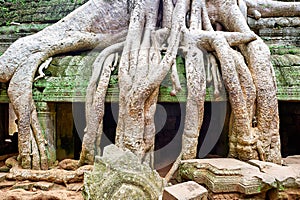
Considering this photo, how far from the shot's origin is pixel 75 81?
3.95 m

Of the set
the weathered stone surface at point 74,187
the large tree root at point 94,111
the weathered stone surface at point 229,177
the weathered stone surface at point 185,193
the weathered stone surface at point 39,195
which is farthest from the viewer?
the large tree root at point 94,111

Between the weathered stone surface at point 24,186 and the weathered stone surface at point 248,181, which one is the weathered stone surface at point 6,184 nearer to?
the weathered stone surface at point 24,186

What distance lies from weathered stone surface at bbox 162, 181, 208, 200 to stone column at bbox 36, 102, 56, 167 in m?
2.05

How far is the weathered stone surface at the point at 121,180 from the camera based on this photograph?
234 centimetres

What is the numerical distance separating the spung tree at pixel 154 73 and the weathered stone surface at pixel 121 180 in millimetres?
940

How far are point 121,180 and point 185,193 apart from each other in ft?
2.19

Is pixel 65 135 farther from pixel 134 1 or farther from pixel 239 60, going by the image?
pixel 239 60

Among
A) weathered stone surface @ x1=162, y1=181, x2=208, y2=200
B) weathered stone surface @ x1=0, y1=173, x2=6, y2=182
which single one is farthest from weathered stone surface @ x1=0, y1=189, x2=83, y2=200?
weathered stone surface @ x1=162, y1=181, x2=208, y2=200

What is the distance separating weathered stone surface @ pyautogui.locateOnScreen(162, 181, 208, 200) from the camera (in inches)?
101

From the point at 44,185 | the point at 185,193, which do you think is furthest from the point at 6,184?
the point at 185,193

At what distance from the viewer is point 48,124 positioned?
404 cm

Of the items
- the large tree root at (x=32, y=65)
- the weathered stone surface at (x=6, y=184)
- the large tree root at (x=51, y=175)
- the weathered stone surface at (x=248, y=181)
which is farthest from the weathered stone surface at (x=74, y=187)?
the weathered stone surface at (x=248, y=181)

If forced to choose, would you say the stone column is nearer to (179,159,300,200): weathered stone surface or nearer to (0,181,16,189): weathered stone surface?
(0,181,16,189): weathered stone surface

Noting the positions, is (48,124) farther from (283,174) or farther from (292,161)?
(292,161)
